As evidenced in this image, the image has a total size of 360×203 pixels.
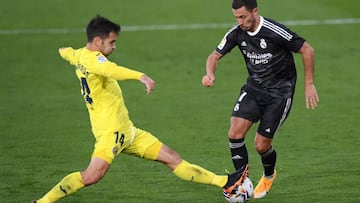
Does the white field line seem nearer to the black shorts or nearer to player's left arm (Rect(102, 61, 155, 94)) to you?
the black shorts

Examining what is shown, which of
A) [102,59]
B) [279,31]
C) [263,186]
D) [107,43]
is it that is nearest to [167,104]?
[263,186]

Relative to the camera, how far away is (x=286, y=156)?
11695 mm

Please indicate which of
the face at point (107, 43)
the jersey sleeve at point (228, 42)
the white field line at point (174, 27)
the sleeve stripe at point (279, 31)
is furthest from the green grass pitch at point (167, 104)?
the face at point (107, 43)

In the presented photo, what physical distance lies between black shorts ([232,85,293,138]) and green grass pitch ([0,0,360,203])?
0.86m

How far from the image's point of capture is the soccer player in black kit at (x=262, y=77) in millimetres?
9703

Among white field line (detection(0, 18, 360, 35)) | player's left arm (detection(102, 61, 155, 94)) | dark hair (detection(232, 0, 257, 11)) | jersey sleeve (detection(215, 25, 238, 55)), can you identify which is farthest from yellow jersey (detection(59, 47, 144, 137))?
white field line (detection(0, 18, 360, 35))

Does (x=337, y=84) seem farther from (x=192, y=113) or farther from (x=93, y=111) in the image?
(x=93, y=111)

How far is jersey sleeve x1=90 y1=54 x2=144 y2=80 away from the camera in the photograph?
8359 mm

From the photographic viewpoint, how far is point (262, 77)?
9.96 meters

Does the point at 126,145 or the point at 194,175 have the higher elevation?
the point at 126,145

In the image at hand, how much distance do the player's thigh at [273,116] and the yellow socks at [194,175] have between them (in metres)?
0.86

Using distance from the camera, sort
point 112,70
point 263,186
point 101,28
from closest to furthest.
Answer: point 112,70 < point 101,28 < point 263,186

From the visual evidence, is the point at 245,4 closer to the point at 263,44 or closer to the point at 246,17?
the point at 246,17

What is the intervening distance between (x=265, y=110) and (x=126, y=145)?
1774 mm
